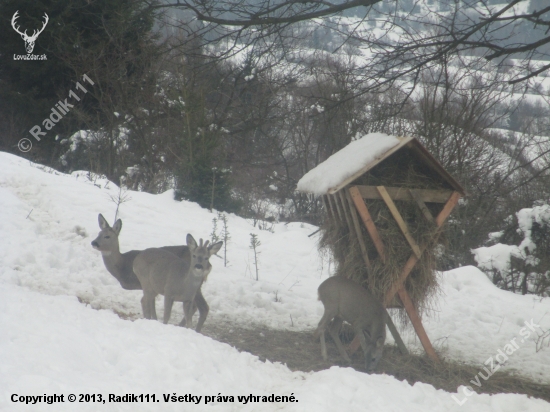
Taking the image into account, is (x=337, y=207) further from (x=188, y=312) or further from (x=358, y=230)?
(x=188, y=312)

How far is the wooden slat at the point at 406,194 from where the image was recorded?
649 cm

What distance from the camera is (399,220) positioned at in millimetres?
6492

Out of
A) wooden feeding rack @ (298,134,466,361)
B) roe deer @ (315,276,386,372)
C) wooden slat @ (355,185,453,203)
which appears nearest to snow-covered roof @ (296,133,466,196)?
wooden feeding rack @ (298,134,466,361)

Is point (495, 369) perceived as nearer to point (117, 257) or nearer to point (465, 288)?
point (465, 288)

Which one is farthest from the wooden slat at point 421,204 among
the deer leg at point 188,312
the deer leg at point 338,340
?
the deer leg at point 188,312

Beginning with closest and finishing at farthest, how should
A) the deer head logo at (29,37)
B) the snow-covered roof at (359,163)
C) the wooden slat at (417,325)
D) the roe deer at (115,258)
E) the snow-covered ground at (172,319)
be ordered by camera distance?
the snow-covered ground at (172,319) → the snow-covered roof at (359,163) → the wooden slat at (417,325) → the roe deer at (115,258) → the deer head logo at (29,37)

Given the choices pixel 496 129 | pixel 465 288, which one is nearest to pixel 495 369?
pixel 465 288

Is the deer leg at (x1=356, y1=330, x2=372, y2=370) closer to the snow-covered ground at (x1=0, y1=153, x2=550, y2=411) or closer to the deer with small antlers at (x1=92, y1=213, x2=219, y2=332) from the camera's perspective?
the snow-covered ground at (x1=0, y1=153, x2=550, y2=411)

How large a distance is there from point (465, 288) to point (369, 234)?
4337 millimetres

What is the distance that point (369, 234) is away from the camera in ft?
22.1

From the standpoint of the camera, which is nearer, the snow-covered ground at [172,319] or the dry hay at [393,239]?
the snow-covered ground at [172,319]

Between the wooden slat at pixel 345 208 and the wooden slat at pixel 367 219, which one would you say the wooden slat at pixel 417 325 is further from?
the wooden slat at pixel 345 208

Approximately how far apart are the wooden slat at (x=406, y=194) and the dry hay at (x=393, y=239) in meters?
0.15

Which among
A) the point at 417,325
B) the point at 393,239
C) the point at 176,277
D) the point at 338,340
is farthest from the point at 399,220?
the point at 176,277
